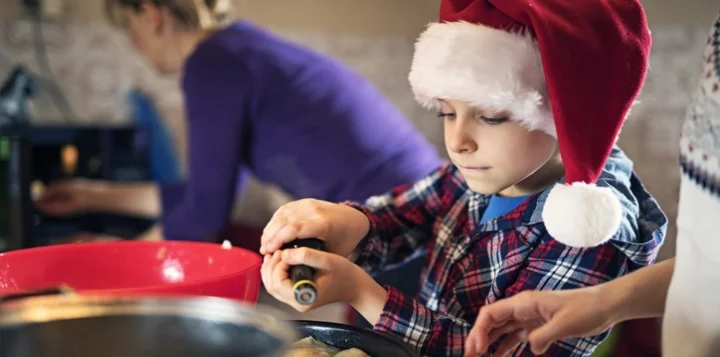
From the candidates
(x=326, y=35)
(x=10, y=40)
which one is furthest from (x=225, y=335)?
(x=326, y=35)

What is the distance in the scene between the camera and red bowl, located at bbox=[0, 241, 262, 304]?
66 centimetres

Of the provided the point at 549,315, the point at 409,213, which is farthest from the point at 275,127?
the point at 549,315

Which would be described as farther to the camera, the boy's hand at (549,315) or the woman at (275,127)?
the woman at (275,127)

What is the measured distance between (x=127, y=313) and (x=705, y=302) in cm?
42

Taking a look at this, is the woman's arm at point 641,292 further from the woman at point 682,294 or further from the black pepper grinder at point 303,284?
the black pepper grinder at point 303,284

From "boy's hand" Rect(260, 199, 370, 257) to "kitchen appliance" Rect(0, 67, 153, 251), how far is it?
33.2 inches

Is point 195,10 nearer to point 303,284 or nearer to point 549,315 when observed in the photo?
point 303,284

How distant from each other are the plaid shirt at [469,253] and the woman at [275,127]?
353 millimetres

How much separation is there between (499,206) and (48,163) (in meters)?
1.32

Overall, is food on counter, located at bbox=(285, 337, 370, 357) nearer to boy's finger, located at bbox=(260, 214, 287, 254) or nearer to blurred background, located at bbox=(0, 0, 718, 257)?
boy's finger, located at bbox=(260, 214, 287, 254)

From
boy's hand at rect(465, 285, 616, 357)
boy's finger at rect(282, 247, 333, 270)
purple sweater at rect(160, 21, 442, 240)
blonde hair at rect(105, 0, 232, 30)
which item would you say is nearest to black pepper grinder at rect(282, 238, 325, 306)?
boy's finger at rect(282, 247, 333, 270)

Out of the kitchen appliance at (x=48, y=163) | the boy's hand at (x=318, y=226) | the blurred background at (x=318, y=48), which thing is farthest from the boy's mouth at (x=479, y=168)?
the kitchen appliance at (x=48, y=163)

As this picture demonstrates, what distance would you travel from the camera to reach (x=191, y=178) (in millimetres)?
→ 1414

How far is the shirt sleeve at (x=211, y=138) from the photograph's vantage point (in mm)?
1313
